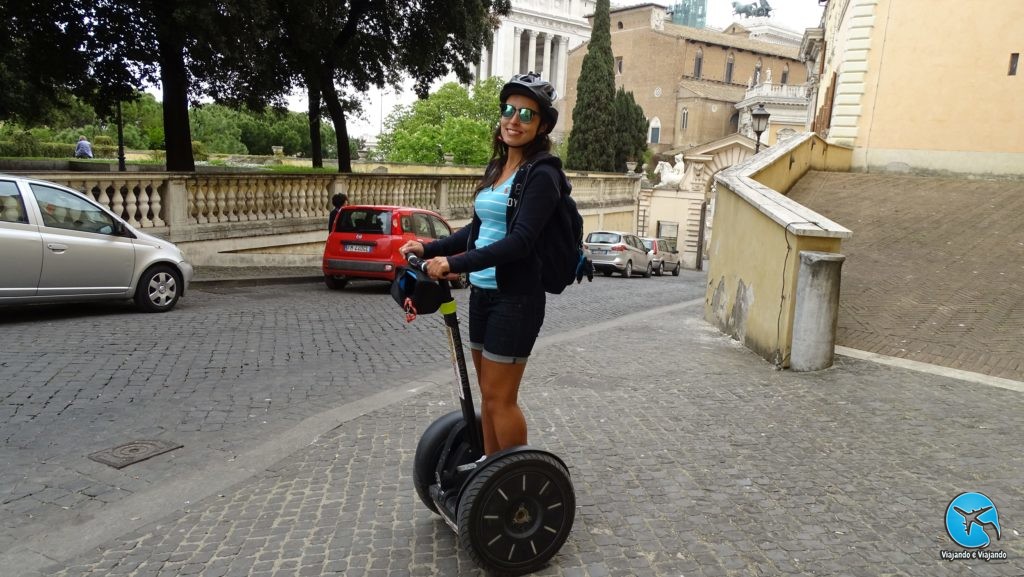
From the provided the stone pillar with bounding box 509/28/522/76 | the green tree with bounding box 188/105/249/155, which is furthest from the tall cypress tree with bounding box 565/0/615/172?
the stone pillar with bounding box 509/28/522/76

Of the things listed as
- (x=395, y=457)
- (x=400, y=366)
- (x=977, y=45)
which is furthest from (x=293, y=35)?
(x=977, y=45)

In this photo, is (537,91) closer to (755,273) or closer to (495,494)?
(495,494)

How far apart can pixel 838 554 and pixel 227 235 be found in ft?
45.1

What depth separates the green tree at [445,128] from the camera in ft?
154

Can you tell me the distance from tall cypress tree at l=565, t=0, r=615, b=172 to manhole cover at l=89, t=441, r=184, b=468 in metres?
50.2

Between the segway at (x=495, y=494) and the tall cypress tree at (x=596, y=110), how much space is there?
51.1m

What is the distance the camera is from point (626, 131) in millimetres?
55938

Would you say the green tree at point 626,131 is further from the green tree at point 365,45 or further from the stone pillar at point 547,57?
the stone pillar at point 547,57

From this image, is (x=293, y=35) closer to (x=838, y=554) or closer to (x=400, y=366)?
(x=400, y=366)

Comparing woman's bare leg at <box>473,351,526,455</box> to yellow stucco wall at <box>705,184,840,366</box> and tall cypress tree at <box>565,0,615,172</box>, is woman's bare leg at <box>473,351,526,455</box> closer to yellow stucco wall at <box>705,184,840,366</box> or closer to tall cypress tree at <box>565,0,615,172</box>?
yellow stucco wall at <box>705,184,840,366</box>

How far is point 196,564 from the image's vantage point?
10.5ft

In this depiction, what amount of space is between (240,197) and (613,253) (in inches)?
488

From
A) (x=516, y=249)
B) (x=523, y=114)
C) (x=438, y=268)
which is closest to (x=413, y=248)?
(x=438, y=268)

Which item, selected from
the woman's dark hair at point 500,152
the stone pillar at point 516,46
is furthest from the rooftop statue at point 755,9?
the woman's dark hair at point 500,152
